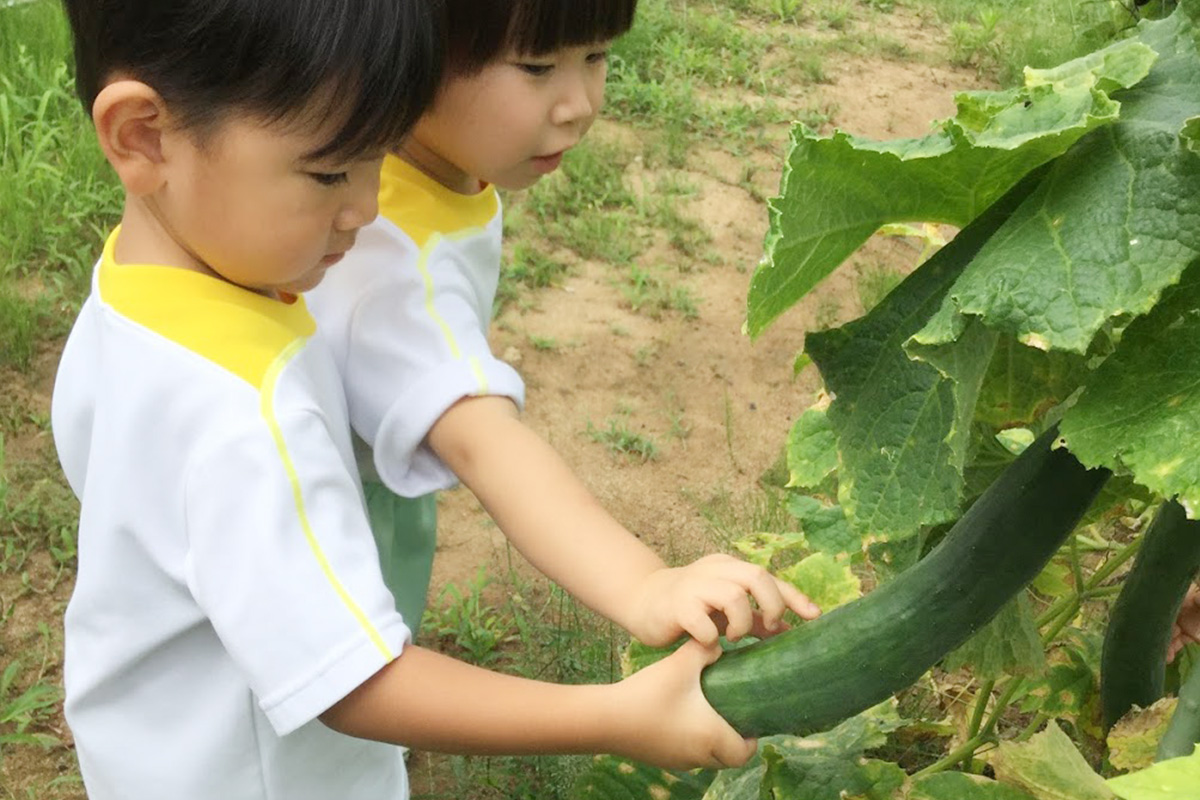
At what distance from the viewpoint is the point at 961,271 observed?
3.91 feet

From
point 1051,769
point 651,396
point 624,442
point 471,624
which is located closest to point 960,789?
point 1051,769

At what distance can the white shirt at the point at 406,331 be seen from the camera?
1496 mm

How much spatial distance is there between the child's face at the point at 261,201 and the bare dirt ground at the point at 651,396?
4.22 feet

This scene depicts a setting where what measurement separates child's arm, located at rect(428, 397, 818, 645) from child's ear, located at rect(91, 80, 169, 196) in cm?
37

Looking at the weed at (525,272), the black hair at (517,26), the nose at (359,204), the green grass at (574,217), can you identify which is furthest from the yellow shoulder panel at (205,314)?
the weed at (525,272)

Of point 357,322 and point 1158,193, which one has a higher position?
point 1158,193

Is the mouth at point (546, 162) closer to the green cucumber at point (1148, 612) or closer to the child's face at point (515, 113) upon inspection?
the child's face at point (515, 113)

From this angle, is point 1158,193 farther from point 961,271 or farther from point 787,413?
point 787,413

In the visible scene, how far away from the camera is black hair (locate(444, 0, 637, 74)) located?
4.86 ft

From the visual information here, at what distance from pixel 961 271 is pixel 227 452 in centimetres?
64

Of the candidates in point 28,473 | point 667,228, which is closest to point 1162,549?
point 28,473

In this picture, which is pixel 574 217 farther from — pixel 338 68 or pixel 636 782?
pixel 338 68

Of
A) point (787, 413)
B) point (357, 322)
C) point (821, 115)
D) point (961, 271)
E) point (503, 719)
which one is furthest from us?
point (821, 115)

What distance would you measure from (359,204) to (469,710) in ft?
1.54
